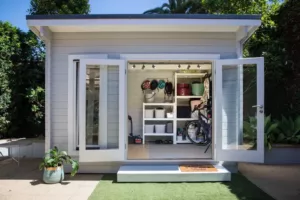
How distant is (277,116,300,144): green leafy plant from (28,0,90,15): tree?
8.14 metres

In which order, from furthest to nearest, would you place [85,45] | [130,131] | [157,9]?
1. [157,9]
2. [130,131]
3. [85,45]

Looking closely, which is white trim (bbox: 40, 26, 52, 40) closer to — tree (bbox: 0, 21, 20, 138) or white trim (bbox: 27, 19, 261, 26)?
white trim (bbox: 27, 19, 261, 26)

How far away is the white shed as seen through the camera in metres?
4.91

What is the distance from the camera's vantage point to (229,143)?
17.1 feet

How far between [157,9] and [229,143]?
16.7 m

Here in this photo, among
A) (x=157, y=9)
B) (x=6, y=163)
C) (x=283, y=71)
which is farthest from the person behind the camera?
(x=157, y=9)

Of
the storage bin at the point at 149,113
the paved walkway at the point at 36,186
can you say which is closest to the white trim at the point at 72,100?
the paved walkway at the point at 36,186

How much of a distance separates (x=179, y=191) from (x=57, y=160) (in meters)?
2.07

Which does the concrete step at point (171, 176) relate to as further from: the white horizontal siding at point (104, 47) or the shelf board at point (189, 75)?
the shelf board at point (189, 75)

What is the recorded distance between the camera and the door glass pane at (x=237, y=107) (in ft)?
16.9

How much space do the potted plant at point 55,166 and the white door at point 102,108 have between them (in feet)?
0.81

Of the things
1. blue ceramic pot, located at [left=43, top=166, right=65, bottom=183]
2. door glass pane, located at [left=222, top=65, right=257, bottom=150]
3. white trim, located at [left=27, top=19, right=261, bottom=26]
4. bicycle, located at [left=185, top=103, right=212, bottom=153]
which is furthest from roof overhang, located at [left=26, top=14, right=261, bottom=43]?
bicycle, located at [left=185, top=103, right=212, bottom=153]

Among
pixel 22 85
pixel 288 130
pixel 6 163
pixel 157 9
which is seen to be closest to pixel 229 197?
pixel 288 130

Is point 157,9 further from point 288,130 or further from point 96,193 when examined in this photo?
point 96,193
